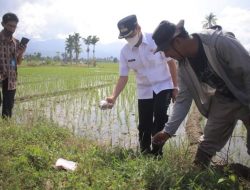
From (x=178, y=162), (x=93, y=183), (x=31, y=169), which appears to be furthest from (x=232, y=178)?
(x=31, y=169)

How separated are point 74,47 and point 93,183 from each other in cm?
6725

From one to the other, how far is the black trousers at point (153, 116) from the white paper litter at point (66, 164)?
0.79 m

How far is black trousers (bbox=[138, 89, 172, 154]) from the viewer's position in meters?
3.59

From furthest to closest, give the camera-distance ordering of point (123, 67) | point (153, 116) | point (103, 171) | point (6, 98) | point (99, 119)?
point (99, 119)
point (6, 98)
point (153, 116)
point (123, 67)
point (103, 171)

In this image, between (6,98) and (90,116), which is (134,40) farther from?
(90,116)

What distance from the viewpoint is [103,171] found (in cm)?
308

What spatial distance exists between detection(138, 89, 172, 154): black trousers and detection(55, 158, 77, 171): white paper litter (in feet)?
2.59

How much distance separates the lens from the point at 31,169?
3.18 metres

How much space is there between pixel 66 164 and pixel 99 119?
130 inches

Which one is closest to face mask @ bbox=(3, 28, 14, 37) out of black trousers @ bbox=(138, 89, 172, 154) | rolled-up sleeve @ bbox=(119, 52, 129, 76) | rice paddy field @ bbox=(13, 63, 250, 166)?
rice paddy field @ bbox=(13, 63, 250, 166)

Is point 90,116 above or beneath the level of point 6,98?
beneath

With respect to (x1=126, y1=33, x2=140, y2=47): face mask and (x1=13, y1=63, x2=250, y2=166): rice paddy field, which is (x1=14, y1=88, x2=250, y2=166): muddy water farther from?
(x1=126, y1=33, x2=140, y2=47): face mask

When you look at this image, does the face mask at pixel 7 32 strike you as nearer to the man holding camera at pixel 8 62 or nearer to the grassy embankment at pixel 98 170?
the man holding camera at pixel 8 62

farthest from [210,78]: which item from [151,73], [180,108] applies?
[151,73]
